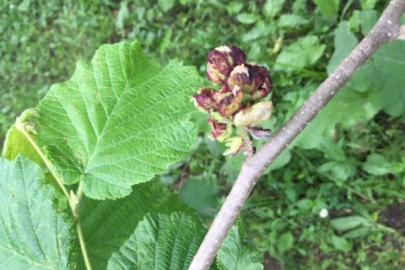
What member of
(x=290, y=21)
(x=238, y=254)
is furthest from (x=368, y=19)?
(x=238, y=254)

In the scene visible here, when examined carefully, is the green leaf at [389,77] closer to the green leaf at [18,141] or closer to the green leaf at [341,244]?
the green leaf at [341,244]

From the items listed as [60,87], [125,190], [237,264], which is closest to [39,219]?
[125,190]

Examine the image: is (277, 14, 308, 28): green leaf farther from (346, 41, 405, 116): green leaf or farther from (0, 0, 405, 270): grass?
(346, 41, 405, 116): green leaf

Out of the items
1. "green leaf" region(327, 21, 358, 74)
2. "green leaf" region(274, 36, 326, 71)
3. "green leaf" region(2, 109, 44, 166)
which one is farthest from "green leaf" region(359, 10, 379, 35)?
"green leaf" region(2, 109, 44, 166)

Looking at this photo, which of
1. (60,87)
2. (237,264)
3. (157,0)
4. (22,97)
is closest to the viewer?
(237,264)

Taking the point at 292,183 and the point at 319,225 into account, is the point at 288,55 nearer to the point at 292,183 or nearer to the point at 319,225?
the point at 292,183

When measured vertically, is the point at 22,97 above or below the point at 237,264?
below

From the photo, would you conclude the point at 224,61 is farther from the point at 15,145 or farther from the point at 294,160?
the point at 294,160
